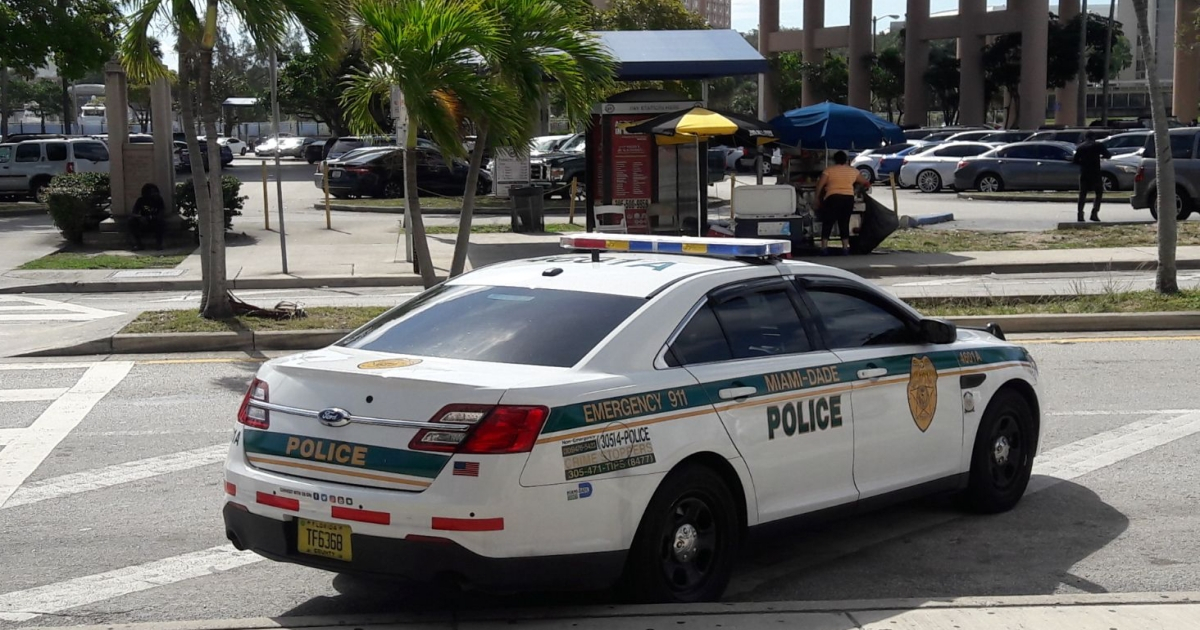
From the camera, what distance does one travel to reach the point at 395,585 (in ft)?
20.0

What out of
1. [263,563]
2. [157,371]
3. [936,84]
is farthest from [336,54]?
[936,84]

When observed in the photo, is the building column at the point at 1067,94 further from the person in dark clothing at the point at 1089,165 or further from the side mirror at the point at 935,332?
the side mirror at the point at 935,332

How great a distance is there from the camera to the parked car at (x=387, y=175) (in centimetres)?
3391

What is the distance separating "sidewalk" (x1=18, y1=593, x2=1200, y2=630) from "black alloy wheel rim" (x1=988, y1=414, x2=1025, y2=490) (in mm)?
1736

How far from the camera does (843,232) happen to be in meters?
20.6

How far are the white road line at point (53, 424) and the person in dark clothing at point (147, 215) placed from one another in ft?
35.7

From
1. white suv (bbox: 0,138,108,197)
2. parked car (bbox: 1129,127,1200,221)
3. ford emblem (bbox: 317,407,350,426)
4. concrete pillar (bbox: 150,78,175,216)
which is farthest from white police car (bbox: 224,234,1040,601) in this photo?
white suv (bbox: 0,138,108,197)

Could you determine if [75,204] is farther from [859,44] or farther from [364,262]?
[859,44]

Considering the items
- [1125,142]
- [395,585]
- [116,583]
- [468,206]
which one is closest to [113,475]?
[116,583]

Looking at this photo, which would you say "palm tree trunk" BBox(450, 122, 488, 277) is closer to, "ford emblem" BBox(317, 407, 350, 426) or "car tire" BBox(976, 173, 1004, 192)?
"ford emblem" BBox(317, 407, 350, 426)

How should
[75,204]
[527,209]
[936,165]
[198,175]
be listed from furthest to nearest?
1. [936,165]
2. [527,209]
3. [75,204]
4. [198,175]

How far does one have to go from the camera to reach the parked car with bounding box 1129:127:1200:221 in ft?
79.8

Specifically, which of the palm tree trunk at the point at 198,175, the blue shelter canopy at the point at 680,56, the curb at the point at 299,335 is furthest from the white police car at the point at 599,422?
the blue shelter canopy at the point at 680,56

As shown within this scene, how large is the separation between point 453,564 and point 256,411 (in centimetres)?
119
